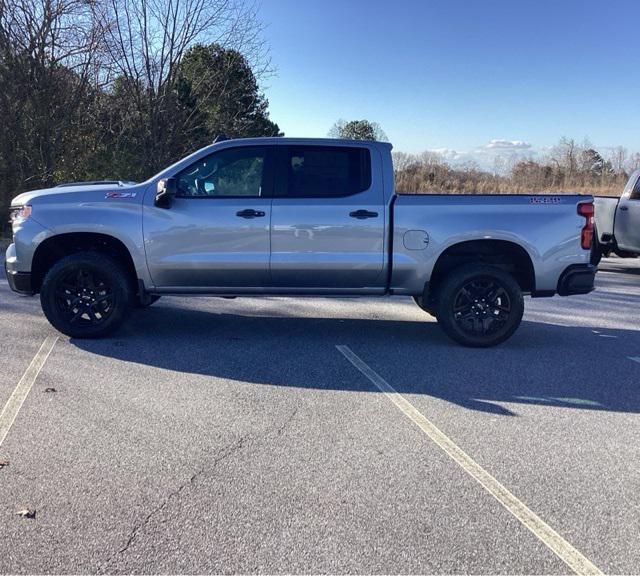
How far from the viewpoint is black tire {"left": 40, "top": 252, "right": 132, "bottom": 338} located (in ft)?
20.6

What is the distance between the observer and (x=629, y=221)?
11625 mm

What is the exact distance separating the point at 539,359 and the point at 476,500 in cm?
313

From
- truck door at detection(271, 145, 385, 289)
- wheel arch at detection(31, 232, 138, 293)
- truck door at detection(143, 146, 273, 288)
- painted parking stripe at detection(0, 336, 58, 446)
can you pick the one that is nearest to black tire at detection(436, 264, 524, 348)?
truck door at detection(271, 145, 385, 289)

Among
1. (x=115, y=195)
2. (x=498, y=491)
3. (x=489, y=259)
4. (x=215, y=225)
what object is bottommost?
(x=498, y=491)

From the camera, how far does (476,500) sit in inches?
132

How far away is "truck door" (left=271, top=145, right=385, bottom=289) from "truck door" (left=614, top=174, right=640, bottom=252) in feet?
23.7

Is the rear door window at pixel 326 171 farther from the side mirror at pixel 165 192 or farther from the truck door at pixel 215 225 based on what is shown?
the side mirror at pixel 165 192

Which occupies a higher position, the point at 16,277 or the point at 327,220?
the point at 327,220

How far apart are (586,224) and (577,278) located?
0.56 m

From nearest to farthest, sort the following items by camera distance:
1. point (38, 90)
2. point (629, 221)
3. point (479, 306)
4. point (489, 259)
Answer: point (479, 306)
point (489, 259)
point (629, 221)
point (38, 90)

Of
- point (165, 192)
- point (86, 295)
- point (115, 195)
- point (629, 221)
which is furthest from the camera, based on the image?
point (629, 221)

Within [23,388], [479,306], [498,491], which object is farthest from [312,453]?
[479,306]

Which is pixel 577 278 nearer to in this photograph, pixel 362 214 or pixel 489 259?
pixel 489 259

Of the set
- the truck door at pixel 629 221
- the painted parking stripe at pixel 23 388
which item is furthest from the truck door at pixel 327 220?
the truck door at pixel 629 221
